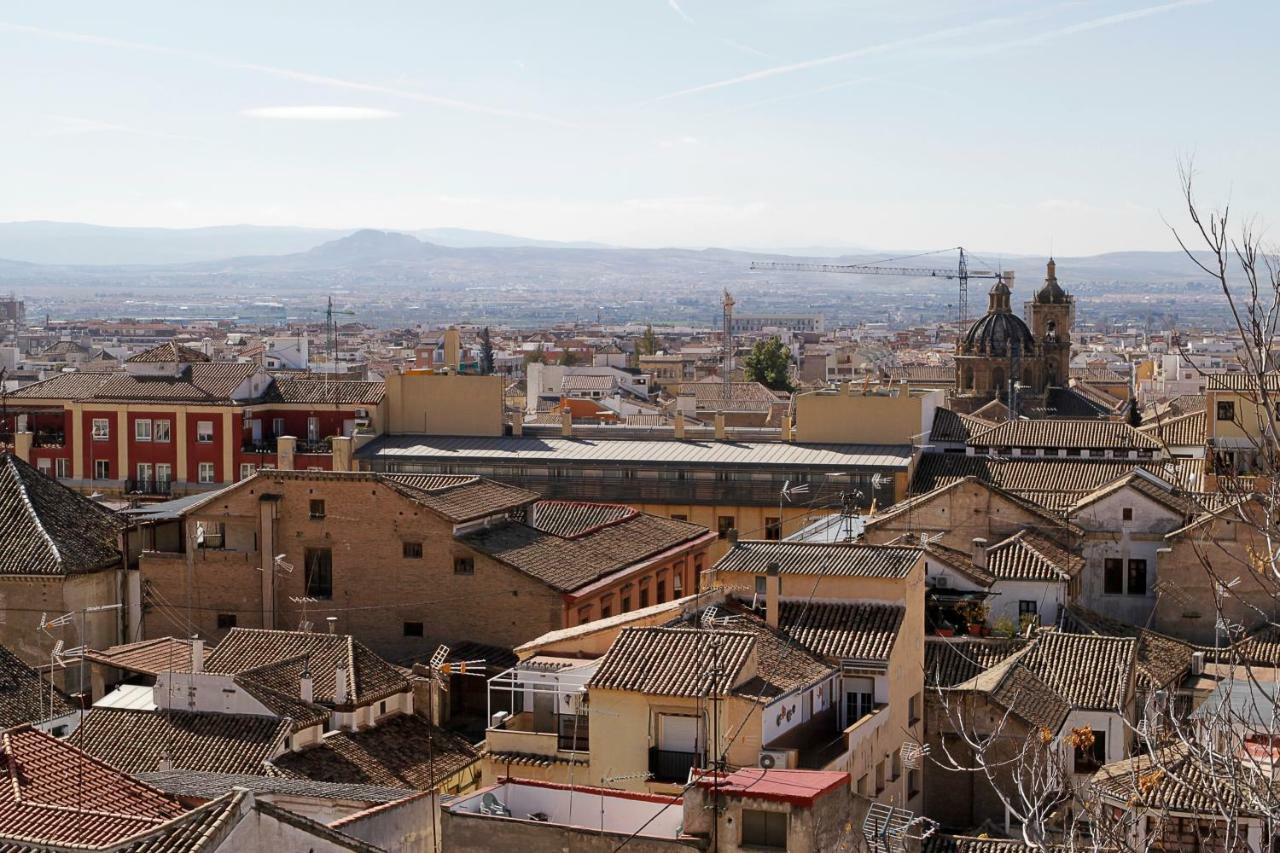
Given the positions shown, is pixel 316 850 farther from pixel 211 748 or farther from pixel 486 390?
pixel 486 390

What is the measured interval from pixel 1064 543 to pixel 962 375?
186 feet

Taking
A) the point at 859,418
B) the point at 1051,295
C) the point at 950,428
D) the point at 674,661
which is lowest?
the point at 674,661

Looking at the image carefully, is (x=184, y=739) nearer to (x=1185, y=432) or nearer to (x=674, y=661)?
(x=674, y=661)

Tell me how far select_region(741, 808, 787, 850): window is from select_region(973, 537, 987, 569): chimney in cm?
1461

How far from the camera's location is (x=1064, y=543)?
35.0 meters

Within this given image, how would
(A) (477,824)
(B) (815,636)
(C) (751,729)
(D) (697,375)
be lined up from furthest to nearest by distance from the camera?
(D) (697,375)
(B) (815,636)
(C) (751,729)
(A) (477,824)

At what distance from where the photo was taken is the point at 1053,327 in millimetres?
98875

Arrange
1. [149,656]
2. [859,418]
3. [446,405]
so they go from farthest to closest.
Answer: [446,405]
[859,418]
[149,656]

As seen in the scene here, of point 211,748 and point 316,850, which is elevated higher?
point 316,850

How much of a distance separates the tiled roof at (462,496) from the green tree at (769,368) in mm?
75155

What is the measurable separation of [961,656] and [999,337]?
220 ft

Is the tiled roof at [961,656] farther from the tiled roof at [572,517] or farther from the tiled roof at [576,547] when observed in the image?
the tiled roof at [572,517]

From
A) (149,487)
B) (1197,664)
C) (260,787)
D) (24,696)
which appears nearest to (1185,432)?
(1197,664)

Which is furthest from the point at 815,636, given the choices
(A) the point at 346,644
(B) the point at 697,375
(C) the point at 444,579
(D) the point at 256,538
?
(B) the point at 697,375
